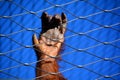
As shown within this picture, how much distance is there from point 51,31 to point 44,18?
9 centimetres

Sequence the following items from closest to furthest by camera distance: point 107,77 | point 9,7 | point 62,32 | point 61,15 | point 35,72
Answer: point 107,77 → point 9,7 → point 61,15 → point 62,32 → point 35,72

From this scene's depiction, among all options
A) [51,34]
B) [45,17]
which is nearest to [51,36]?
[51,34]

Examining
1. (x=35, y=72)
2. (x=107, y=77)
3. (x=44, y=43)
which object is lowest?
(x=107, y=77)

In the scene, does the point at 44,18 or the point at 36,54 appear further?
the point at 36,54

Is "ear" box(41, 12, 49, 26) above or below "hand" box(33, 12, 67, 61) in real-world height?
above

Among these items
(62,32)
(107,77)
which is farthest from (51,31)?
(107,77)

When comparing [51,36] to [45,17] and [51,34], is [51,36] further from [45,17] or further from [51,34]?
[45,17]

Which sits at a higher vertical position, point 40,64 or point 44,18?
point 44,18

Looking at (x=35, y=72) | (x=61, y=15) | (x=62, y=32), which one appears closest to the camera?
(x=61, y=15)

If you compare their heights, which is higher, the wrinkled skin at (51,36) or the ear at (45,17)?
the ear at (45,17)

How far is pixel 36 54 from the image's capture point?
1.73 meters

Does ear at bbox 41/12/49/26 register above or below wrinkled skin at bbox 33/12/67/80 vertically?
above

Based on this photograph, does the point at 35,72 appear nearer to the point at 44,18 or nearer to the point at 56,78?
the point at 56,78

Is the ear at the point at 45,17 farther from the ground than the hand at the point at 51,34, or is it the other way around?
the ear at the point at 45,17
